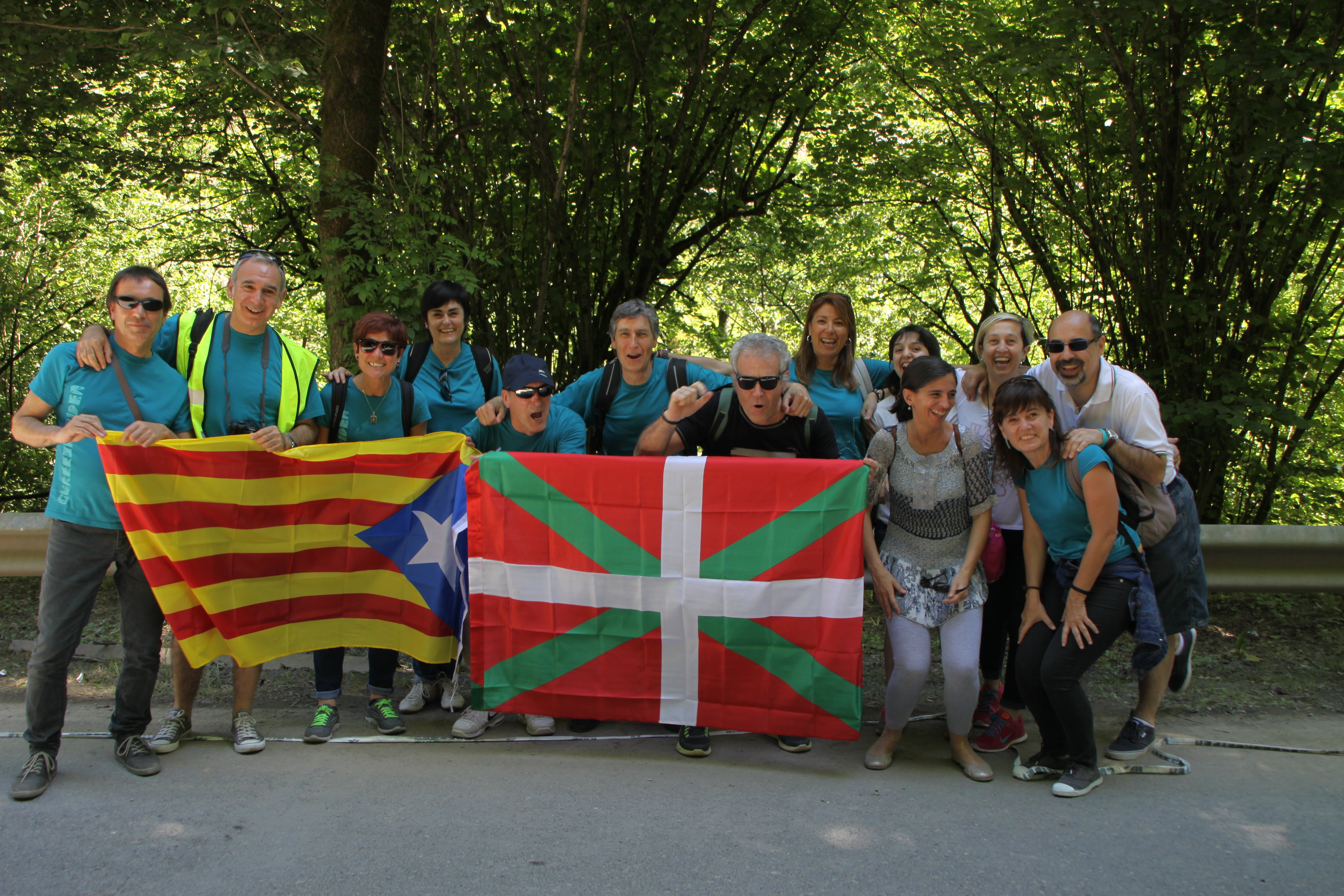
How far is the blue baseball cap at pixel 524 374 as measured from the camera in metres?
4.24

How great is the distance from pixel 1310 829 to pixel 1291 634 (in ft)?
8.28

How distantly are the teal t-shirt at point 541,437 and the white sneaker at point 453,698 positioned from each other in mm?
1166

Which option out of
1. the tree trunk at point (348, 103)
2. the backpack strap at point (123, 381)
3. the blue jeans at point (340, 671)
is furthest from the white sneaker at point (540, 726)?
the tree trunk at point (348, 103)

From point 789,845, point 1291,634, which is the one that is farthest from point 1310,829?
point 1291,634

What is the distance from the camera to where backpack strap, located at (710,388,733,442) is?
13.6 feet

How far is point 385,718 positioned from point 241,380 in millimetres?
1692

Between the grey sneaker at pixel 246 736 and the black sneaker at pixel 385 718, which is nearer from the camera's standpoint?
the grey sneaker at pixel 246 736

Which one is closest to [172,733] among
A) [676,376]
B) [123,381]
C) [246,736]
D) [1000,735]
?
[246,736]

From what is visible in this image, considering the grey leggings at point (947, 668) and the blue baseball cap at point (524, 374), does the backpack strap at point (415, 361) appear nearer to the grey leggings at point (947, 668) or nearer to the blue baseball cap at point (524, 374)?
the blue baseball cap at point (524, 374)

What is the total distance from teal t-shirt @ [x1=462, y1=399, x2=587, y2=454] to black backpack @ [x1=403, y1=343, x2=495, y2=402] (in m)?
0.43

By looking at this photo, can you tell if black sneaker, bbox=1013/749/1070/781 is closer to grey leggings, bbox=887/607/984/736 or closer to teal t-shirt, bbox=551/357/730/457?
grey leggings, bbox=887/607/984/736

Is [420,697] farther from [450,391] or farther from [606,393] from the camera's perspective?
[606,393]

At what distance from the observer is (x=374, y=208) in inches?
228

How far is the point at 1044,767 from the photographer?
3.66 metres
